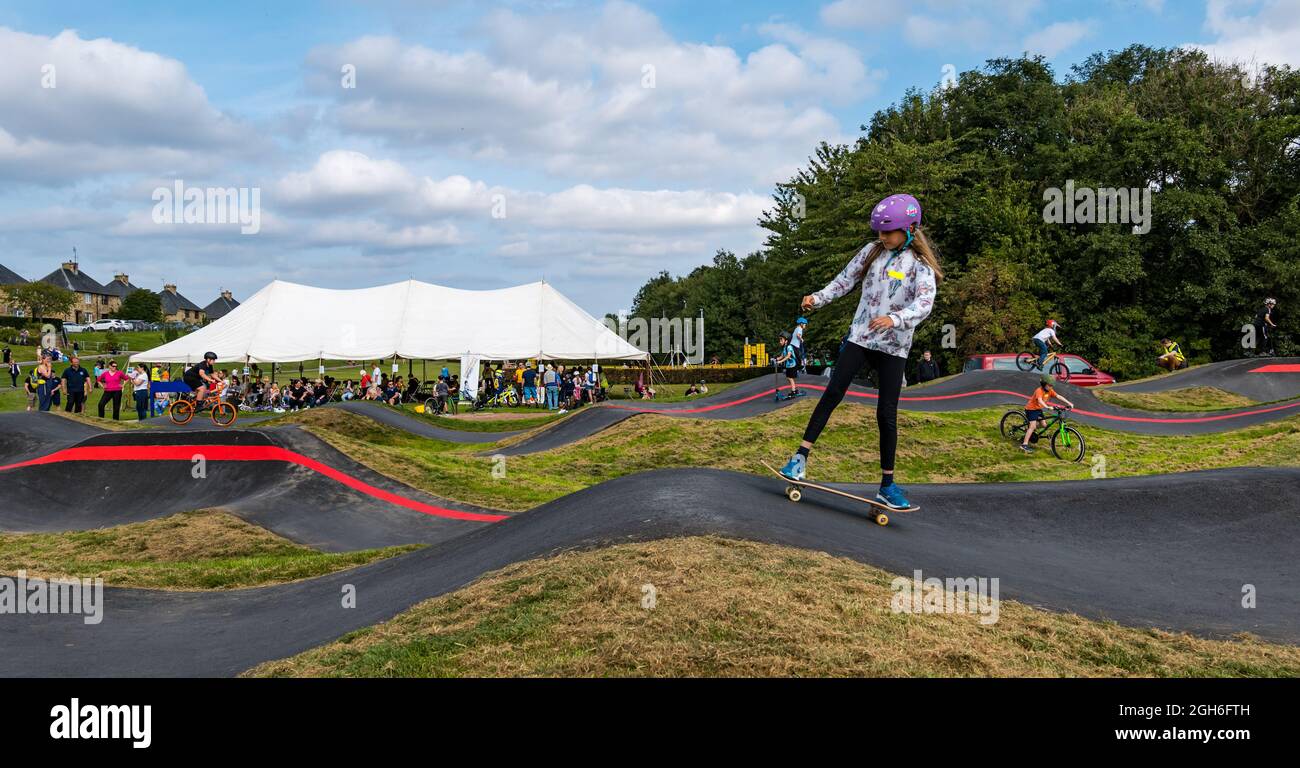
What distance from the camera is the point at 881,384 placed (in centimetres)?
691

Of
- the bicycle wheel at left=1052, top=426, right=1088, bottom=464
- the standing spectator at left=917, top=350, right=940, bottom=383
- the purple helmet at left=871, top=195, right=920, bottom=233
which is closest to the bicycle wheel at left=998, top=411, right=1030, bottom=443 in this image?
the bicycle wheel at left=1052, top=426, right=1088, bottom=464

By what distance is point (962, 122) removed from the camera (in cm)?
5612

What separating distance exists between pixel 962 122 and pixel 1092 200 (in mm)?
17073

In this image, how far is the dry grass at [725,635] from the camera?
3.61 m

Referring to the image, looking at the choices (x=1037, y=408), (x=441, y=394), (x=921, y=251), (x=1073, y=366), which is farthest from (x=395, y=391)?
(x=921, y=251)

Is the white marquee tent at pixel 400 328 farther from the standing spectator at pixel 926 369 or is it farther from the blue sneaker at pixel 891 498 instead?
the blue sneaker at pixel 891 498

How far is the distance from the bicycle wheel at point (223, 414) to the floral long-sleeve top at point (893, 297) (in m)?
18.4

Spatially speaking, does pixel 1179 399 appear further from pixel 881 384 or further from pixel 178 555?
pixel 178 555

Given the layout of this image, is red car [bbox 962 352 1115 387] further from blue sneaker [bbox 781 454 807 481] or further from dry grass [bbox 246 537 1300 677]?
dry grass [bbox 246 537 1300 677]

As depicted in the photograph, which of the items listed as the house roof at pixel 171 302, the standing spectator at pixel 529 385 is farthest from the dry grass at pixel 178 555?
the house roof at pixel 171 302

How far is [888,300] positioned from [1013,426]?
41.6 ft
